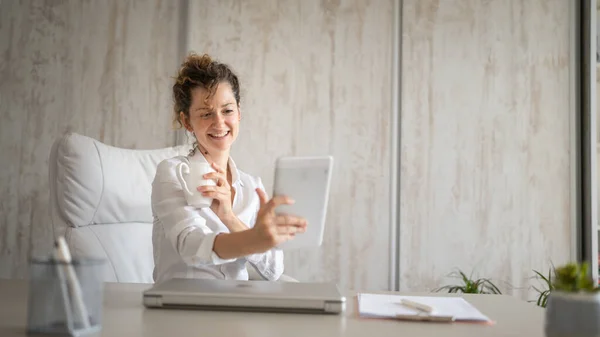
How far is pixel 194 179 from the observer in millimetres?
1432

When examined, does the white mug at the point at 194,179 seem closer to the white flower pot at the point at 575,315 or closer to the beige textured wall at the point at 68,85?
the white flower pot at the point at 575,315

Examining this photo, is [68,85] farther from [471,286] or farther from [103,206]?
[471,286]

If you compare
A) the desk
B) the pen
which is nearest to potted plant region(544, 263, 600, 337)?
the desk

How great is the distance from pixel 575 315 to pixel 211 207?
102 centimetres

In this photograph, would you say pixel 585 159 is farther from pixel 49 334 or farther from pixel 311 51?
pixel 49 334

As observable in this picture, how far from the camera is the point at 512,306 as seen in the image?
4.15 feet

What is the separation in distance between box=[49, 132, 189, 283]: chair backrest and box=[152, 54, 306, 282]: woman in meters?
0.26

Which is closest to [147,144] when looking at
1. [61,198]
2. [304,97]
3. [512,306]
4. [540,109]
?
[304,97]

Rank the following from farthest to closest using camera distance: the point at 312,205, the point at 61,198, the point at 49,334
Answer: the point at 61,198 < the point at 312,205 < the point at 49,334

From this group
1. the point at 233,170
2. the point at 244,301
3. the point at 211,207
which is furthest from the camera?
the point at 233,170

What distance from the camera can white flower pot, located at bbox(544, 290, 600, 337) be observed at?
816 mm

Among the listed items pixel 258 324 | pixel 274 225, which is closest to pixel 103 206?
pixel 274 225

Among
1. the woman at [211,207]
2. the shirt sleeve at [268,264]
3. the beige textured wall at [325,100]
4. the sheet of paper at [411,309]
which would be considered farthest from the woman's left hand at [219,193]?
the beige textured wall at [325,100]

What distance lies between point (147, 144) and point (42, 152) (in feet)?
1.61
